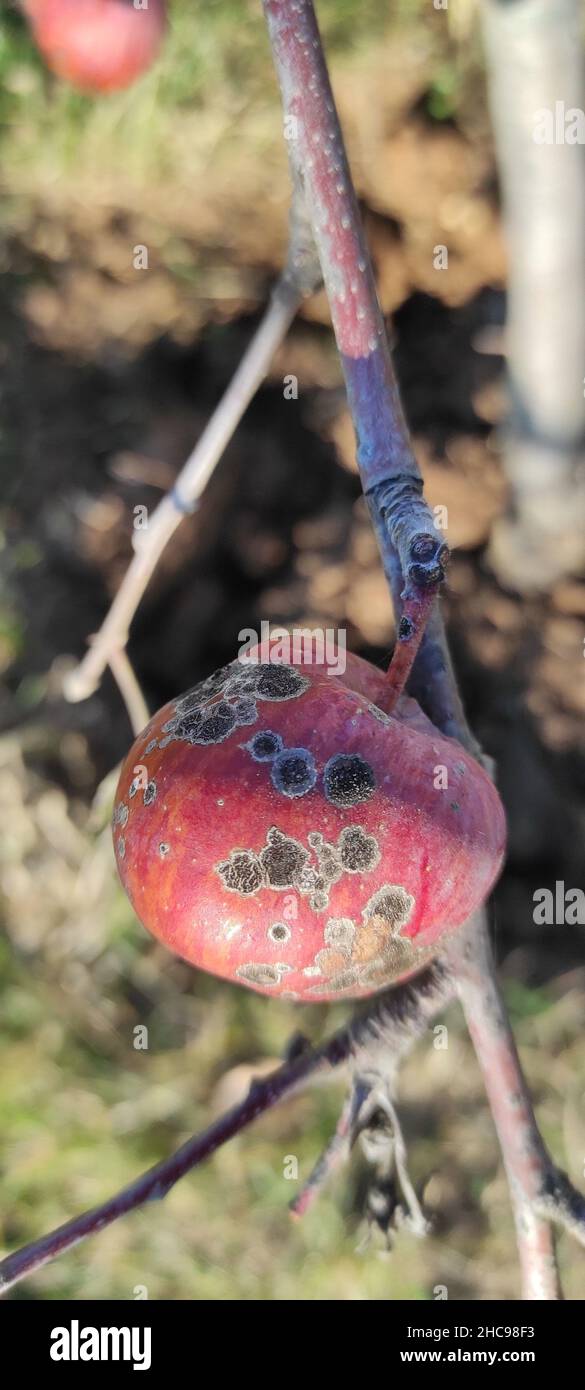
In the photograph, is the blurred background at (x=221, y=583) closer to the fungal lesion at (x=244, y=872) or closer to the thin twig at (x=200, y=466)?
the thin twig at (x=200, y=466)

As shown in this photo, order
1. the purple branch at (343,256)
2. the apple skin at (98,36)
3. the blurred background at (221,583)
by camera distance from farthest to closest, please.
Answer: the blurred background at (221,583) → the apple skin at (98,36) → the purple branch at (343,256)

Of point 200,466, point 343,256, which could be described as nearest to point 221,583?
point 200,466

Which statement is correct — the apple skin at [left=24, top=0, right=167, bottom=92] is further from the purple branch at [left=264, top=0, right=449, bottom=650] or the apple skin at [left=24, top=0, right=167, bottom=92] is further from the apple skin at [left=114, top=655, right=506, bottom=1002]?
the apple skin at [left=114, top=655, right=506, bottom=1002]

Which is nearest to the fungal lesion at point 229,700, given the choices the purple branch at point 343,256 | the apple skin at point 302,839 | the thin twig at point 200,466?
the apple skin at point 302,839

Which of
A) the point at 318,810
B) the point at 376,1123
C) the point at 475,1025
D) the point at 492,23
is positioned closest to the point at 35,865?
the point at 376,1123

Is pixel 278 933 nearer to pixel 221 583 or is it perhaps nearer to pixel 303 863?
pixel 303 863

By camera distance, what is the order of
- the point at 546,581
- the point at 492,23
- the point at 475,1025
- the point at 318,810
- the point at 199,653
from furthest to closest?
1. the point at 199,653
2. the point at 546,581
3. the point at 492,23
4. the point at 475,1025
5. the point at 318,810
